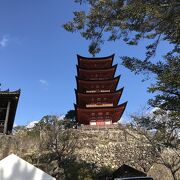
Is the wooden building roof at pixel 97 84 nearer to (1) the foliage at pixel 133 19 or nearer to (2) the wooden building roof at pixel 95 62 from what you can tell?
(2) the wooden building roof at pixel 95 62

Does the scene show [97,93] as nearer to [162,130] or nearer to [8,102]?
[8,102]

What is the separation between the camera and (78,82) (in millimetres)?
44250

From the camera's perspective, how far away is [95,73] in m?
45.8

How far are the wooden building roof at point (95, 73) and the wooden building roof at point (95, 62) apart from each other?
0.88 meters

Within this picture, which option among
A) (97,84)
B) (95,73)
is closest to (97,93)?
(97,84)

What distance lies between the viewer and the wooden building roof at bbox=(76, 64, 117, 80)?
45.4 metres

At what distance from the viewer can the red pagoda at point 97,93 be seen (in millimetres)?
41906

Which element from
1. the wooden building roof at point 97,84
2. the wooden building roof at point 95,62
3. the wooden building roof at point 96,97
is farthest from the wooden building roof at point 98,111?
the wooden building roof at point 95,62

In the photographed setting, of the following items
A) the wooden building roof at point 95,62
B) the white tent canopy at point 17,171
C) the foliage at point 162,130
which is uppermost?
the wooden building roof at point 95,62

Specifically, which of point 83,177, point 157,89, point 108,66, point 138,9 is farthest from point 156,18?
point 108,66

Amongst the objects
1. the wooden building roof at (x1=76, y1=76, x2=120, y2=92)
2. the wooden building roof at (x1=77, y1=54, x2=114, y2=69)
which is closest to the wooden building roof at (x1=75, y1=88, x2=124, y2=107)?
the wooden building roof at (x1=76, y1=76, x2=120, y2=92)

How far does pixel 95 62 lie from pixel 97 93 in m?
5.90

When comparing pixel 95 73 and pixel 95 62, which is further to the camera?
pixel 95 62

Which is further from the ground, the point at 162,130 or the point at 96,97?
the point at 96,97
